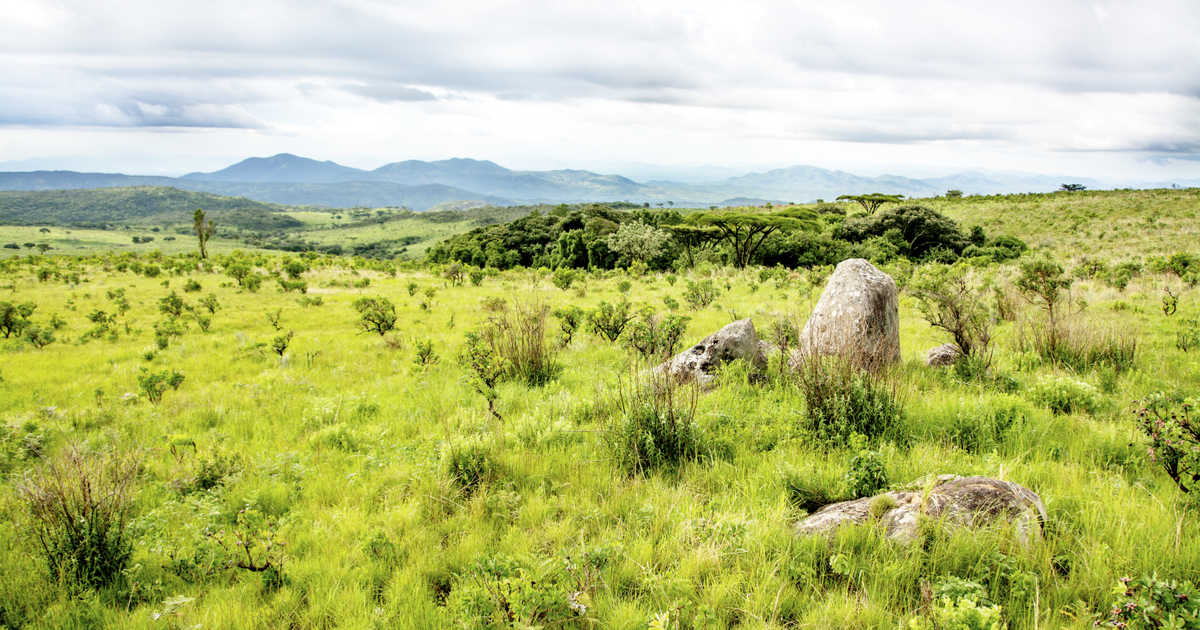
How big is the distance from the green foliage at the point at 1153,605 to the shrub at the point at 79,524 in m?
6.15

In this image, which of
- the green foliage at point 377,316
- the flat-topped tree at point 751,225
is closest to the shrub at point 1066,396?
the green foliage at point 377,316

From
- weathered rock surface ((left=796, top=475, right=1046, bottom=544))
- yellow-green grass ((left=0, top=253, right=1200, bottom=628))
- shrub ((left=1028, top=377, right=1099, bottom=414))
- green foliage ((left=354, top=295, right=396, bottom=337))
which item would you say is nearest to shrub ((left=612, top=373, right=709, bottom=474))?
yellow-green grass ((left=0, top=253, right=1200, bottom=628))

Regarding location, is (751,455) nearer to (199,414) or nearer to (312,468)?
(312,468)

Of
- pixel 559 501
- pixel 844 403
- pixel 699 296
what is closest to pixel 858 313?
pixel 844 403

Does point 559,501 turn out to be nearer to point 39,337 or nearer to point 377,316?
point 377,316

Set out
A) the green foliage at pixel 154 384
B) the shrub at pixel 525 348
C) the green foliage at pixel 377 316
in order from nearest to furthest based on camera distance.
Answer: the green foliage at pixel 154 384 → the shrub at pixel 525 348 → the green foliage at pixel 377 316

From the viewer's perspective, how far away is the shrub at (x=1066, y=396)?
230 inches

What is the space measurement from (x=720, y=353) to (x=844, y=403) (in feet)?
8.30

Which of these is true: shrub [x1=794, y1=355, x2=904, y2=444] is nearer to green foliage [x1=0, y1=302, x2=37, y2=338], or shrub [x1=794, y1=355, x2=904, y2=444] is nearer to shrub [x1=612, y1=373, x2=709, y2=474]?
shrub [x1=612, y1=373, x2=709, y2=474]

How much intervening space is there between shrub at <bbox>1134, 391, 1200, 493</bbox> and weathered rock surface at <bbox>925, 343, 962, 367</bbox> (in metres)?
3.63

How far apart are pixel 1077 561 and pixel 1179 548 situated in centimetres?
65

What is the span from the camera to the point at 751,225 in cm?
4219

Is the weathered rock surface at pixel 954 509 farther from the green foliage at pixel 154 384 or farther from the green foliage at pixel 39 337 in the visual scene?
the green foliage at pixel 39 337

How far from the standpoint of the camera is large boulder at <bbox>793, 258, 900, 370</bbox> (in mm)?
7383
